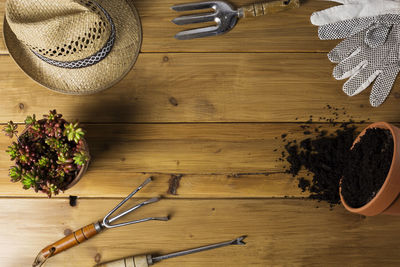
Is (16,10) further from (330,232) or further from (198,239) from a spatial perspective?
(330,232)

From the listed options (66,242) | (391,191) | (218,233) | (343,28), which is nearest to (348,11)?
(343,28)

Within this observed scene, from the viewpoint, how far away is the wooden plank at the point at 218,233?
912mm

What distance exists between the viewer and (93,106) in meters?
0.94

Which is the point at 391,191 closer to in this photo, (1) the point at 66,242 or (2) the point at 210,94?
(2) the point at 210,94

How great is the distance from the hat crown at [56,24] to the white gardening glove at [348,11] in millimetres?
539

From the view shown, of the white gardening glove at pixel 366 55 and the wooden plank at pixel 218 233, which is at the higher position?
the white gardening glove at pixel 366 55

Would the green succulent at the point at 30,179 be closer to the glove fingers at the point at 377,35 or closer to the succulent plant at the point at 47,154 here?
the succulent plant at the point at 47,154

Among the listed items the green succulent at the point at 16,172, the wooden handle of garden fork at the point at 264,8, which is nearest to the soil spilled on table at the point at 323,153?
the wooden handle of garden fork at the point at 264,8

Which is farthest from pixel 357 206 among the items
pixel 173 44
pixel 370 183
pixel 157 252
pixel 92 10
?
pixel 92 10

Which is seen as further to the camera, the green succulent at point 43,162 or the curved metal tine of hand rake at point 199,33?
the curved metal tine of hand rake at point 199,33

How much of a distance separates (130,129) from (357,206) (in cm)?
58

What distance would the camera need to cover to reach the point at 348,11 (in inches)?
36.3


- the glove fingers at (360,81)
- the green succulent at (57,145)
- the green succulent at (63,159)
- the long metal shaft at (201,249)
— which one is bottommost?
the long metal shaft at (201,249)

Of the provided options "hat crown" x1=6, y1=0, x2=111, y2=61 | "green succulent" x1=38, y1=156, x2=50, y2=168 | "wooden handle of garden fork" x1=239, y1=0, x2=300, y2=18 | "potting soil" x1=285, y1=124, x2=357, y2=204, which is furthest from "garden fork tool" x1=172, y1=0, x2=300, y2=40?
"green succulent" x1=38, y1=156, x2=50, y2=168
